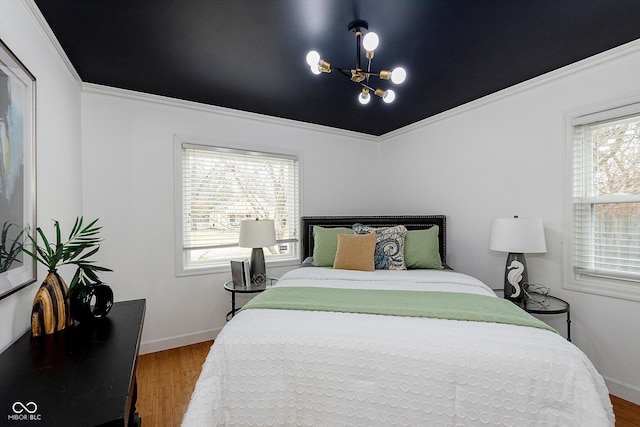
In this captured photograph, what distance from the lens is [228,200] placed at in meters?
3.29

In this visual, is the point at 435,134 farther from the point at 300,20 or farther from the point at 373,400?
the point at 373,400

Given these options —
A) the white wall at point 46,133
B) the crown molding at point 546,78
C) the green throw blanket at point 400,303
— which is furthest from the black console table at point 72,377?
the crown molding at point 546,78

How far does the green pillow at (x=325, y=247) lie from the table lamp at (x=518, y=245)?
143 centimetres

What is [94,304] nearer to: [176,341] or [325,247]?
[176,341]

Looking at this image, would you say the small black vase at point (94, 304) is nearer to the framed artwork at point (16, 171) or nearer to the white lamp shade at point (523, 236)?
the framed artwork at point (16, 171)

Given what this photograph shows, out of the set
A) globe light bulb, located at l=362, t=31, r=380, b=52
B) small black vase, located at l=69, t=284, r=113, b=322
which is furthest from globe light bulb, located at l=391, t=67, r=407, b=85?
small black vase, located at l=69, t=284, r=113, b=322

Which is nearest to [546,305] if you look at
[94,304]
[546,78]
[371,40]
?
[546,78]


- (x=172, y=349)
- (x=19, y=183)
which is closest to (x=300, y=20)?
(x=19, y=183)

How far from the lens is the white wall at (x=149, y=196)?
2639mm

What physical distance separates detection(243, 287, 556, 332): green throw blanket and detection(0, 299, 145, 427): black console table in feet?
2.48

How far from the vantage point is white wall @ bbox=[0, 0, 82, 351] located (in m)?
1.33

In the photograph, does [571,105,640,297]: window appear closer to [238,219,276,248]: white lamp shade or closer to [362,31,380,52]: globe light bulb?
[362,31,380,52]: globe light bulb

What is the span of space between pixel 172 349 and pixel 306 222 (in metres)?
1.90

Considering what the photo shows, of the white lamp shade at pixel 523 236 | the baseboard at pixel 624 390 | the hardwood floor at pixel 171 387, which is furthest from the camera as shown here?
the white lamp shade at pixel 523 236
